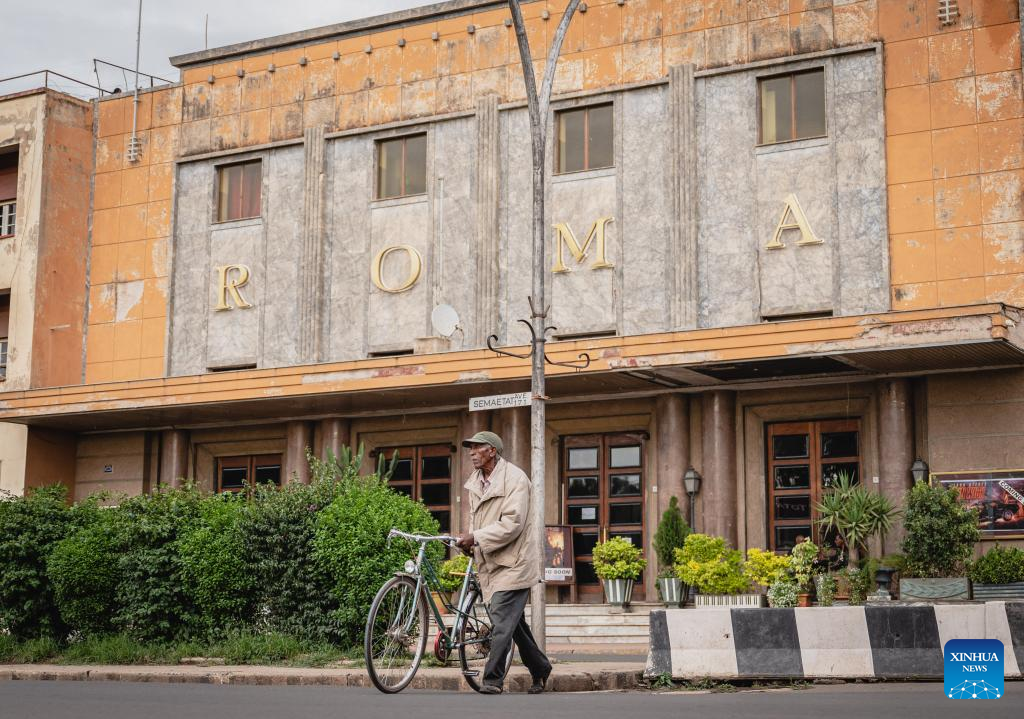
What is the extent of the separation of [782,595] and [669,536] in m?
2.70

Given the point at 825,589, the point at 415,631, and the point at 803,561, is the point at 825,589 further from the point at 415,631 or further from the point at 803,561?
the point at 415,631

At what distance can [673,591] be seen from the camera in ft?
69.4

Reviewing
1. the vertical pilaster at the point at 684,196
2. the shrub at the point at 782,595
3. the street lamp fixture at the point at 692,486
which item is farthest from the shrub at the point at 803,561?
A: the vertical pilaster at the point at 684,196

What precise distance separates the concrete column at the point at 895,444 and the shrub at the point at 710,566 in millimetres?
2428

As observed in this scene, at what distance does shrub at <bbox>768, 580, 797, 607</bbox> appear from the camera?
19.5 meters

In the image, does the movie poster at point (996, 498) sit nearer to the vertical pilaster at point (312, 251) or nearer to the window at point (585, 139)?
the window at point (585, 139)

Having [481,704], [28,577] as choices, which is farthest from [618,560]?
[481,704]

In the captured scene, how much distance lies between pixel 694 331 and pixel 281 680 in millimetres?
10630

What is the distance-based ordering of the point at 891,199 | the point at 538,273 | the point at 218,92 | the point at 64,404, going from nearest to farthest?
the point at 538,273 → the point at 891,199 → the point at 64,404 → the point at 218,92

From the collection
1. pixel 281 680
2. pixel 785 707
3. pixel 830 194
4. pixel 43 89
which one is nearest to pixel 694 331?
pixel 830 194

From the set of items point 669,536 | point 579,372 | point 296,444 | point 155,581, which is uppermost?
point 579,372

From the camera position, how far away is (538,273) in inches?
591

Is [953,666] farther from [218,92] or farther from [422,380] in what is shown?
[218,92]

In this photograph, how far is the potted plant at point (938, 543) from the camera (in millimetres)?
19125
